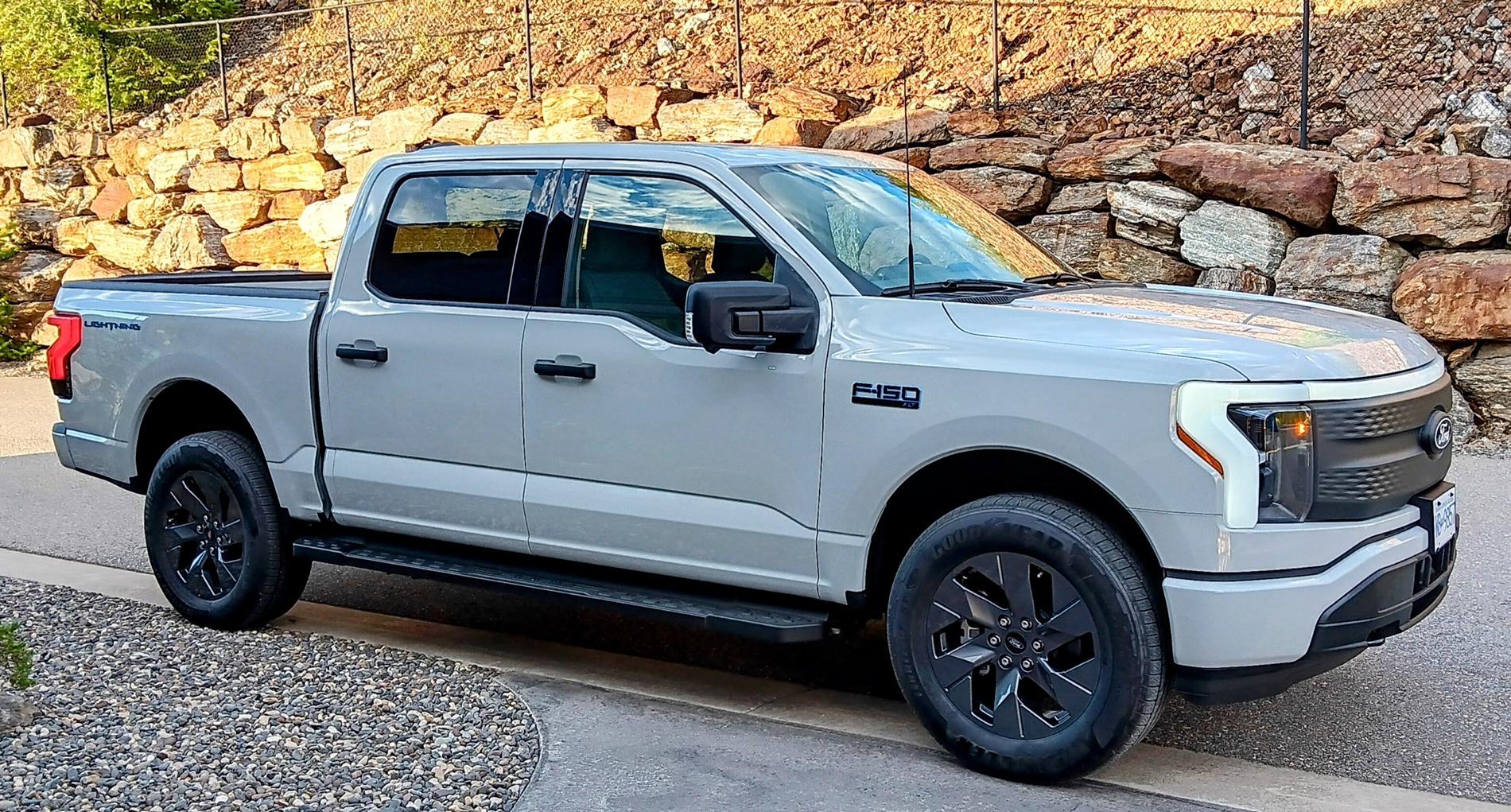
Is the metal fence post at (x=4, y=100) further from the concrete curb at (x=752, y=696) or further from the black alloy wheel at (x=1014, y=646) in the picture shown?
the black alloy wheel at (x=1014, y=646)

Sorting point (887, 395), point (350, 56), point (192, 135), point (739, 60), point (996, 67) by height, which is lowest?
point (887, 395)

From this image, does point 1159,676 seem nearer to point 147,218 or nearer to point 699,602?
point 699,602

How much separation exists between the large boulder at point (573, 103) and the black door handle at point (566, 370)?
11199 mm

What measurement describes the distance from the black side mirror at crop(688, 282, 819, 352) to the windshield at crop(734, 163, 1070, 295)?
30 centimetres

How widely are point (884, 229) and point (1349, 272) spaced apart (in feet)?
23.6

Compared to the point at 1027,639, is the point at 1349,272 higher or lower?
higher

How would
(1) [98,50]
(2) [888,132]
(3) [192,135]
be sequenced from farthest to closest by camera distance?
(1) [98,50] < (3) [192,135] < (2) [888,132]

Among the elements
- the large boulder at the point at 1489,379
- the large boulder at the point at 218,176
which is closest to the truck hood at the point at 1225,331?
the large boulder at the point at 1489,379

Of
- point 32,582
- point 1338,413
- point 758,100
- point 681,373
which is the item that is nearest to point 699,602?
point 681,373

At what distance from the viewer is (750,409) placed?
199 inches

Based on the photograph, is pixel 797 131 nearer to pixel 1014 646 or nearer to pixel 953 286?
pixel 953 286

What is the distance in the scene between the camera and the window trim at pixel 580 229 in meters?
5.27

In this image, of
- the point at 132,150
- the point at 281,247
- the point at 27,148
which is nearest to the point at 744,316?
the point at 281,247

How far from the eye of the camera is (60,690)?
554 cm
